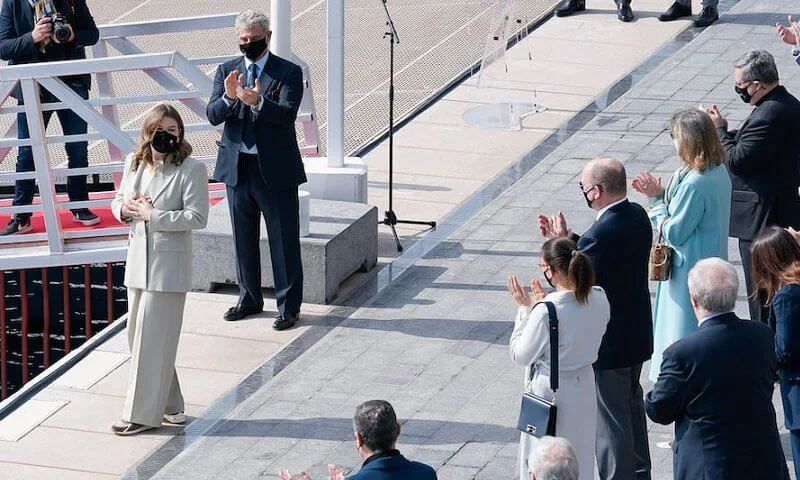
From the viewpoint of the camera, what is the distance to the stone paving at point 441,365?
793cm

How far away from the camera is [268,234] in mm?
9648

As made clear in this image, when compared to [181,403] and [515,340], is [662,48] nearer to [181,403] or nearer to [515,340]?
[181,403]

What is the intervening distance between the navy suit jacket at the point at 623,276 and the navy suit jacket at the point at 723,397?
938 millimetres

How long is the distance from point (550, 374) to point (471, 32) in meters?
10.7

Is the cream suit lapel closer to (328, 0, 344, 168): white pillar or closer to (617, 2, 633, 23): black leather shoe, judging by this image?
(328, 0, 344, 168): white pillar

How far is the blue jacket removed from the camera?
6.43 m

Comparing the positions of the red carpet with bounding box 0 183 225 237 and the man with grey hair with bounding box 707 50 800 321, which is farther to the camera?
the red carpet with bounding box 0 183 225 237

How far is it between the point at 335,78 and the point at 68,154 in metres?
2.17

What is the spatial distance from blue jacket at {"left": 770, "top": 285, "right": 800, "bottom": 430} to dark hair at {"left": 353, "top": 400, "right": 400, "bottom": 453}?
2050 millimetres

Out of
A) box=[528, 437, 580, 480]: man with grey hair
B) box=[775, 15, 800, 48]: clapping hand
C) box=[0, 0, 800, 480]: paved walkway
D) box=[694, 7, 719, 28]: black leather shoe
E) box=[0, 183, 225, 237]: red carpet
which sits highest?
box=[775, 15, 800, 48]: clapping hand

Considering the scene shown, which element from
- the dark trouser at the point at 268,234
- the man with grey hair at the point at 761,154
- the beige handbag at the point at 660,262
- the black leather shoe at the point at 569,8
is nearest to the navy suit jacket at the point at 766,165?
the man with grey hair at the point at 761,154

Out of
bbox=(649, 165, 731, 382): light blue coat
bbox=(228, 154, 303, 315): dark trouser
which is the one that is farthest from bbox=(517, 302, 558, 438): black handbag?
bbox=(228, 154, 303, 315): dark trouser

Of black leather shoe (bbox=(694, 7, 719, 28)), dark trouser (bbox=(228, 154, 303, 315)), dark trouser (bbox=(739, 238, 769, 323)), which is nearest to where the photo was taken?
dark trouser (bbox=(739, 238, 769, 323))

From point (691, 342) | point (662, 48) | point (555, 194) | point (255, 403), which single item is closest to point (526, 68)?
point (662, 48)
